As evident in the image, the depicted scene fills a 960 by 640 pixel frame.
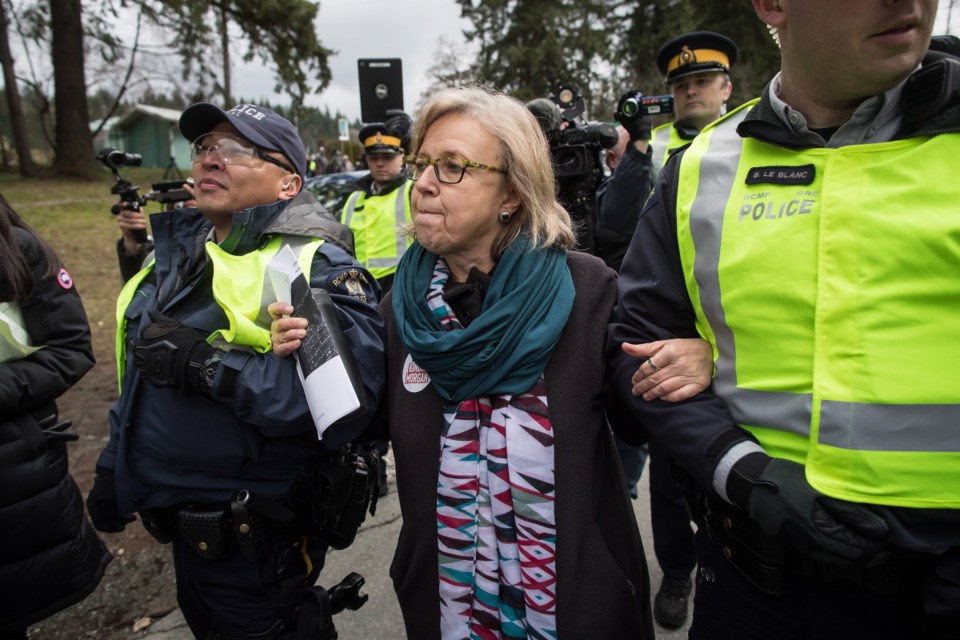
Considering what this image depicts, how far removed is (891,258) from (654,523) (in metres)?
1.94

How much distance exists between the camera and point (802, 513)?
117 centimetres

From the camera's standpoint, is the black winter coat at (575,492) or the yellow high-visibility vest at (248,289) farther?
the yellow high-visibility vest at (248,289)

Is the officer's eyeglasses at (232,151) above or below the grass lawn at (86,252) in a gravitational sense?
above

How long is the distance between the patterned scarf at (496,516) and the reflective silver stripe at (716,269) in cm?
43

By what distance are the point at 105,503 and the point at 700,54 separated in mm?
3109

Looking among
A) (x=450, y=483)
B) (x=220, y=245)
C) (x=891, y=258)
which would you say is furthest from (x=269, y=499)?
(x=891, y=258)

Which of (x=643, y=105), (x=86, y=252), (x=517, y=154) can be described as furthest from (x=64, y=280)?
(x=86, y=252)

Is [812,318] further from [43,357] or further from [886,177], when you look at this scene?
[43,357]

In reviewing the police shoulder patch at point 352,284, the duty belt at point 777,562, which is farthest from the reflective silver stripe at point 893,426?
the police shoulder patch at point 352,284

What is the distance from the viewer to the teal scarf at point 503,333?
4.87 ft

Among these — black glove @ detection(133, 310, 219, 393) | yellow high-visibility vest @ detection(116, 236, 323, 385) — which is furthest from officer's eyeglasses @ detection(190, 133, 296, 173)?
black glove @ detection(133, 310, 219, 393)

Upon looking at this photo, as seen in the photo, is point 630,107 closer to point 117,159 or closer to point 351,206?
point 117,159

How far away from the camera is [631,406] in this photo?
1.47 meters

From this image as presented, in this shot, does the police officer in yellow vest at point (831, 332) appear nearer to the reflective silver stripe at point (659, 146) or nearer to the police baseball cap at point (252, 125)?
the police baseball cap at point (252, 125)
